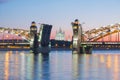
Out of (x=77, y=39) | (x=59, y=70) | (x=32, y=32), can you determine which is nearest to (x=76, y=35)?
(x=77, y=39)

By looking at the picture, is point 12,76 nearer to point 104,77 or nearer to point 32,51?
point 104,77

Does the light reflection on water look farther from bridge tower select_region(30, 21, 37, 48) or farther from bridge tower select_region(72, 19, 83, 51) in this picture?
bridge tower select_region(30, 21, 37, 48)

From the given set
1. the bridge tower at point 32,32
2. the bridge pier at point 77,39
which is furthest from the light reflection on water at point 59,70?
the bridge tower at point 32,32

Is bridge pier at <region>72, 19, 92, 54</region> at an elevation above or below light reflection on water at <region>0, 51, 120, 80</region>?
above

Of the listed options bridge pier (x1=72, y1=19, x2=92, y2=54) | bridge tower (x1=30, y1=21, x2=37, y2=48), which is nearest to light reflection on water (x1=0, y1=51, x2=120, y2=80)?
bridge pier (x1=72, y1=19, x2=92, y2=54)

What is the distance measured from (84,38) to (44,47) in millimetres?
15922

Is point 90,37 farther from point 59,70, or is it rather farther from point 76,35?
point 59,70

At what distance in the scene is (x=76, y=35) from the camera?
565ft

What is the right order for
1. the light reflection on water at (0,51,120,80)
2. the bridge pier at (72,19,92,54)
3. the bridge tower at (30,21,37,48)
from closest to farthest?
the light reflection on water at (0,51,120,80)
the bridge pier at (72,19,92,54)
the bridge tower at (30,21,37,48)

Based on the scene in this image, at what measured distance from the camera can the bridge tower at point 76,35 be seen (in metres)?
170

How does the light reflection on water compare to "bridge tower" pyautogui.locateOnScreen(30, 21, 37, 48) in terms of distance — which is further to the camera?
"bridge tower" pyautogui.locateOnScreen(30, 21, 37, 48)

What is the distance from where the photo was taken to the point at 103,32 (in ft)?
618

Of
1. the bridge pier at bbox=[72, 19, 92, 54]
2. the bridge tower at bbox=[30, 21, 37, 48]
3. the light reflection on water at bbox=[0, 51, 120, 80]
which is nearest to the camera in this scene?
the light reflection on water at bbox=[0, 51, 120, 80]

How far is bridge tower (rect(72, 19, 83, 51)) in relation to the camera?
17024cm
